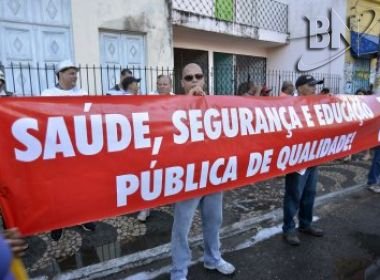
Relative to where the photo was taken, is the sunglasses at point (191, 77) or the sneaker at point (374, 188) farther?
the sneaker at point (374, 188)

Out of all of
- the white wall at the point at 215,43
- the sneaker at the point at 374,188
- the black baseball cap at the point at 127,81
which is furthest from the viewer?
the white wall at the point at 215,43

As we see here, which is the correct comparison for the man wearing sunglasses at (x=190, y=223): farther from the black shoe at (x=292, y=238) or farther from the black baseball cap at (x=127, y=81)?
the black baseball cap at (x=127, y=81)

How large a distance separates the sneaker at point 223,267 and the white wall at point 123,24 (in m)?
5.47

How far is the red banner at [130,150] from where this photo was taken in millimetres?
2176

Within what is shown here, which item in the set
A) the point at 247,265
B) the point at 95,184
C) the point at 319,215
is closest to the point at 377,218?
the point at 319,215

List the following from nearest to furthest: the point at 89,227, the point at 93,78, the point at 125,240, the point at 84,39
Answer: the point at 125,240, the point at 89,227, the point at 84,39, the point at 93,78

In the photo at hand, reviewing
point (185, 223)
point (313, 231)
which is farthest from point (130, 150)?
point (313, 231)

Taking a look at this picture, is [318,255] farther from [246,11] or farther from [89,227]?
[246,11]

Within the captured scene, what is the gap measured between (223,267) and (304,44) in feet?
38.9

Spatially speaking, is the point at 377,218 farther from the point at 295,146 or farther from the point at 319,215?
the point at 295,146

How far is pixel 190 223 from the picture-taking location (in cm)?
294

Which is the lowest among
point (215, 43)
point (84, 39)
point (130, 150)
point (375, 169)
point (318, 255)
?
point (318, 255)

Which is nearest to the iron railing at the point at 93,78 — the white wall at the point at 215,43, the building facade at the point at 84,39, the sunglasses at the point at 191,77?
the building facade at the point at 84,39

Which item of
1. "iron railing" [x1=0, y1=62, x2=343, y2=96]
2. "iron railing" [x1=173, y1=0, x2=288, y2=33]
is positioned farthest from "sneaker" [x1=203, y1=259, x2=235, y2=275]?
"iron railing" [x1=173, y1=0, x2=288, y2=33]
